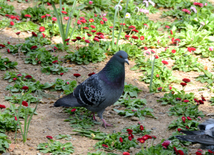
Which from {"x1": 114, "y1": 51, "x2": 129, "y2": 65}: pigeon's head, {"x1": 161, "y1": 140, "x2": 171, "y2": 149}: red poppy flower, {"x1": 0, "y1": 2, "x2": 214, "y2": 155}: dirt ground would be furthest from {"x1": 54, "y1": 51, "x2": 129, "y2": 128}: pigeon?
{"x1": 161, "y1": 140, "x2": 171, "y2": 149}: red poppy flower

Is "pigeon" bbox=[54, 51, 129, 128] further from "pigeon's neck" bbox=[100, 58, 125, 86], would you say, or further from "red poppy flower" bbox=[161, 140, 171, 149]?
"red poppy flower" bbox=[161, 140, 171, 149]

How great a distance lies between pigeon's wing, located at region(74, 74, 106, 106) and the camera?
3.64 m

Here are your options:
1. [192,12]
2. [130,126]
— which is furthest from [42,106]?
[192,12]

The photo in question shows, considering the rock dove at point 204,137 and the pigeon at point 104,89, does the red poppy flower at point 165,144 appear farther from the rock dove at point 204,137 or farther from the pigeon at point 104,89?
the pigeon at point 104,89

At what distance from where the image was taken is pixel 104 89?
3643 mm

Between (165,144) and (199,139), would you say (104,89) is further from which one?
(199,139)

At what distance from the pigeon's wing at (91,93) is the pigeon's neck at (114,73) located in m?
0.11

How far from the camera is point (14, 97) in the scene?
4059mm

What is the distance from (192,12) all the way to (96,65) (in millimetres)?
2852

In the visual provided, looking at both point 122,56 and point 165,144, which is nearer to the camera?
point 165,144

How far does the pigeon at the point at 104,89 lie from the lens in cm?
364

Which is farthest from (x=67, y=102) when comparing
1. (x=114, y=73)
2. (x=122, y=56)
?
(x=122, y=56)

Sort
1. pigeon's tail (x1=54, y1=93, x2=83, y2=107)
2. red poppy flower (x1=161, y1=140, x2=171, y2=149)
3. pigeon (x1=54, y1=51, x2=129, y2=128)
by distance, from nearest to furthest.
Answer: red poppy flower (x1=161, y1=140, x2=171, y2=149), pigeon (x1=54, y1=51, x2=129, y2=128), pigeon's tail (x1=54, y1=93, x2=83, y2=107)

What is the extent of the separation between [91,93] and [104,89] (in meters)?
0.17
